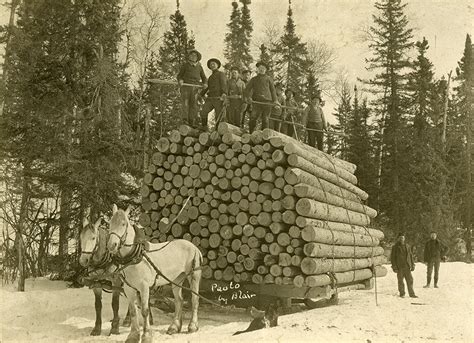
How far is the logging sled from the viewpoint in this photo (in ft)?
34.4

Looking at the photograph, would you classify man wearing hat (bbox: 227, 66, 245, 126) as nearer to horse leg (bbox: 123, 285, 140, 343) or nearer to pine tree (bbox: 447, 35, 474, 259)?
horse leg (bbox: 123, 285, 140, 343)

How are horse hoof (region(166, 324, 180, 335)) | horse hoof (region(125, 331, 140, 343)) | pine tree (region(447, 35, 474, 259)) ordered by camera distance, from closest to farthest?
horse hoof (region(125, 331, 140, 343)), horse hoof (region(166, 324, 180, 335)), pine tree (region(447, 35, 474, 259))

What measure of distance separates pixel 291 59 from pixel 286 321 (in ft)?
102

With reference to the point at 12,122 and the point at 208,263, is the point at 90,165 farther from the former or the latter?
the point at 208,263

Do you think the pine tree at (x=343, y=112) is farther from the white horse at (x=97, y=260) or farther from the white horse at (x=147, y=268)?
the white horse at (x=97, y=260)

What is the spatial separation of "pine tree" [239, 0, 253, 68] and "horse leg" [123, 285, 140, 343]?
1340 inches

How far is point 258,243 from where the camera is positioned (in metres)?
10.8

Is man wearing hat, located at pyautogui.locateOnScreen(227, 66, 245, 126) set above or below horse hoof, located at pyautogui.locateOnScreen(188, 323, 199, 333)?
above

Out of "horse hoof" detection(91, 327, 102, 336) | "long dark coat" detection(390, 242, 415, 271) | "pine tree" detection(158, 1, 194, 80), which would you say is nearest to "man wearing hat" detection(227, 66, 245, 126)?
"long dark coat" detection(390, 242, 415, 271)

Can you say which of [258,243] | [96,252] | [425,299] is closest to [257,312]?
[258,243]

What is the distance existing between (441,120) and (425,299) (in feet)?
97.1

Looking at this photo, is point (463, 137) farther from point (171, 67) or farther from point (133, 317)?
point (133, 317)

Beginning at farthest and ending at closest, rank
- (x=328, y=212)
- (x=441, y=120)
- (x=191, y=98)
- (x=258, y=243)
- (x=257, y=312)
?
1. (x=441, y=120)
2. (x=191, y=98)
3. (x=328, y=212)
4. (x=258, y=243)
5. (x=257, y=312)

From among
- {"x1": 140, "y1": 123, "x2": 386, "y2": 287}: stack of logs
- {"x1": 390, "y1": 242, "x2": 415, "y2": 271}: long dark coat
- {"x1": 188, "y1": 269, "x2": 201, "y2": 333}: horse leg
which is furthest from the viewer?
{"x1": 390, "y1": 242, "x2": 415, "y2": 271}: long dark coat
